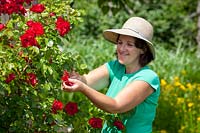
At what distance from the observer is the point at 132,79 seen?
3.44 meters

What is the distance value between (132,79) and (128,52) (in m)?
0.14

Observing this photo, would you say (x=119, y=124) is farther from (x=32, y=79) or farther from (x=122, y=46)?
(x=32, y=79)

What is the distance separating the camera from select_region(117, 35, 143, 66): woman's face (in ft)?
11.4

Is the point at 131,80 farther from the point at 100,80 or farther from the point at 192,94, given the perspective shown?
the point at 192,94

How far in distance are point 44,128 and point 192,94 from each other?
3406 mm

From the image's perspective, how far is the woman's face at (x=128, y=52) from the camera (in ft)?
11.4

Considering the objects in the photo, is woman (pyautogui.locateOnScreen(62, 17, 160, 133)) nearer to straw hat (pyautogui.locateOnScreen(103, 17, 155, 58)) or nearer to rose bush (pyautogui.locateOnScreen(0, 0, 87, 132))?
straw hat (pyautogui.locateOnScreen(103, 17, 155, 58))

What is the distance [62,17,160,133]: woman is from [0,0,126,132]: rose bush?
0.13 metres

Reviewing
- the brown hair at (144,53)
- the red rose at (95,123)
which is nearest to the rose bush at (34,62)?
the red rose at (95,123)

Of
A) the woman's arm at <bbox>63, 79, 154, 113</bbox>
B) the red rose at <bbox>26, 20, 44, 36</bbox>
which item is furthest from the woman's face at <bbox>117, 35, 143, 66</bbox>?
the red rose at <bbox>26, 20, 44, 36</bbox>

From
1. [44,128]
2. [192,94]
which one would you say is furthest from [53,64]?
[192,94]

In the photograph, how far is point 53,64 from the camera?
3.18 m

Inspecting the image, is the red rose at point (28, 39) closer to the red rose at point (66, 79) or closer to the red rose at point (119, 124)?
the red rose at point (66, 79)

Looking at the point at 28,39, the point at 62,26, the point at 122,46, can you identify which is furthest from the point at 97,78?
the point at 28,39
